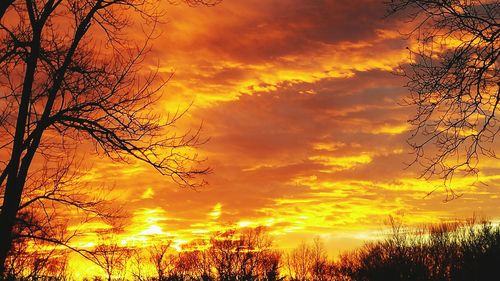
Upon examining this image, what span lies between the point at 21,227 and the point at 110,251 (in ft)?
7.09

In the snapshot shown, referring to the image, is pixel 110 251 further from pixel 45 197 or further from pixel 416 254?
pixel 416 254

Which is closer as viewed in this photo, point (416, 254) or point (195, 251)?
point (416, 254)

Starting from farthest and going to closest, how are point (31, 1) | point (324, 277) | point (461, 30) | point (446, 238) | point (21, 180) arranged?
point (324, 277), point (446, 238), point (31, 1), point (21, 180), point (461, 30)

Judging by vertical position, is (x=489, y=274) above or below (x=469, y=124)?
below

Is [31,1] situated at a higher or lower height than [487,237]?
higher

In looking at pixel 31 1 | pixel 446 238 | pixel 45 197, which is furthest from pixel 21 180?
pixel 446 238

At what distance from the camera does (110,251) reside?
13.6 metres

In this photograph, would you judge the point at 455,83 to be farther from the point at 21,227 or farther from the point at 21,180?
the point at 21,227

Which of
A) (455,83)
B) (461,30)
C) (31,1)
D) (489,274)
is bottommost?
(489,274)

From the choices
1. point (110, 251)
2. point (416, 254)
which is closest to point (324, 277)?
point (416, 254)

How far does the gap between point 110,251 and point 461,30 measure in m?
9.17

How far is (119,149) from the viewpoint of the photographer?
1244 centimetres

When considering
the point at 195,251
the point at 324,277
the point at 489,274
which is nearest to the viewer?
the point at 489,274

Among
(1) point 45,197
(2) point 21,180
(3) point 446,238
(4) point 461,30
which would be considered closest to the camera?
(4) point 461,30
